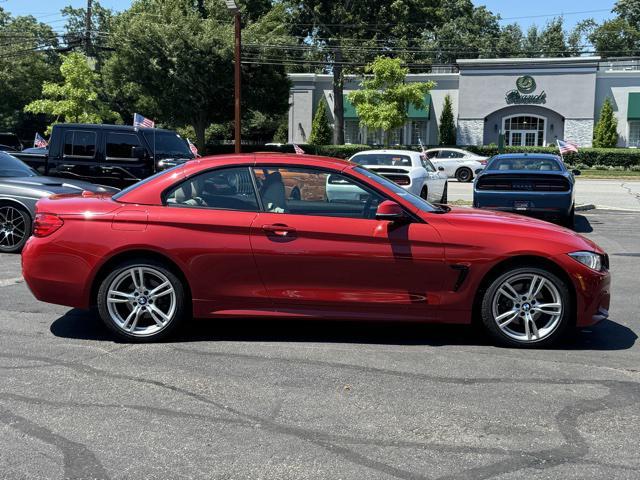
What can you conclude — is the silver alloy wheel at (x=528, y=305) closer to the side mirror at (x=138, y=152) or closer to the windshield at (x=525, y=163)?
the windshield at (x=525, y=163)

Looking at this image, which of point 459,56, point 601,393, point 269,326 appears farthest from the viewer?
point 459,56

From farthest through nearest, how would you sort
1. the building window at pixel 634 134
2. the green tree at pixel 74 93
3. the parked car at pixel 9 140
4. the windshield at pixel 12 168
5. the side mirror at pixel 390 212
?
the building window at pixel 634 134, the parked car at pixel 9 140, the green tree at pixel 74 93, the windshield at pixel 12 168, the side mirror at pixel 390 212

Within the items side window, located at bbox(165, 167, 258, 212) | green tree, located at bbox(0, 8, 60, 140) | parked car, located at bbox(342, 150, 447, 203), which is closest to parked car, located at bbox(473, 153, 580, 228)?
parked car, located at bbox(342, 150, 447, 203)

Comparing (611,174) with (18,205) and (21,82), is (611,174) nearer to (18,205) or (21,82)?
(18,205)

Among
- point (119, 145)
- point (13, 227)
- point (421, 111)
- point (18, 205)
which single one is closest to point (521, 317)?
point (18, 205)

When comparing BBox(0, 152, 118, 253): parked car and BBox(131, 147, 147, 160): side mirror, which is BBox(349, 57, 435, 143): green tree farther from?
BBox(0, 152, 118, 253): parked car

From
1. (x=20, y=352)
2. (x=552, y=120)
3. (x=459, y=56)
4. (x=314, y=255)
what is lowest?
(x=20, y=352)

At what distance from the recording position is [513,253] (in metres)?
5.67

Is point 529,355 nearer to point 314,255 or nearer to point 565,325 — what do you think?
point 565,325

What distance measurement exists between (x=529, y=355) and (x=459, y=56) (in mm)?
71027

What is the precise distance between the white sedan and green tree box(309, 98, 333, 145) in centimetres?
2992

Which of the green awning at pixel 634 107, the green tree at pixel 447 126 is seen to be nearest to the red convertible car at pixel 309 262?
the green tree at pixel 447 126

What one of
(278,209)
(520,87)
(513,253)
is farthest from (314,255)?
(520,87)

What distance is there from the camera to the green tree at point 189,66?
3669 cm
